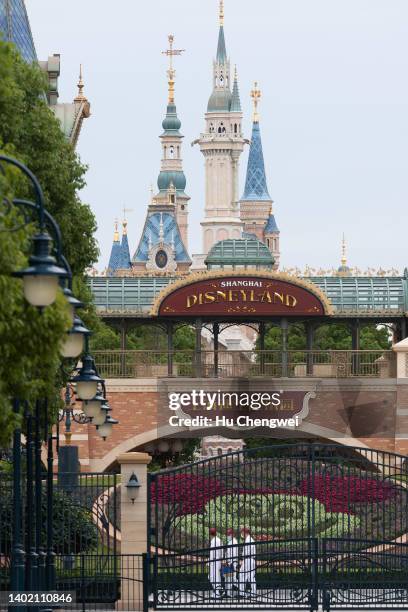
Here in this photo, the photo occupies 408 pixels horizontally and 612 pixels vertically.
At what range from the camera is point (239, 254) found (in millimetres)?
75562

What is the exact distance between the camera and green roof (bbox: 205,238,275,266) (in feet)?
247

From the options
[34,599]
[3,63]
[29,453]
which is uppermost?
[3,63]

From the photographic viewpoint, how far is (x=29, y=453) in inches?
1108

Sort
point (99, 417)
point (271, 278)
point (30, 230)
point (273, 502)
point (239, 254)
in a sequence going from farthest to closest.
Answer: point (239, 254)
point (271, 278)
point (273, 502)
point (99, 417)
point (30, 230)

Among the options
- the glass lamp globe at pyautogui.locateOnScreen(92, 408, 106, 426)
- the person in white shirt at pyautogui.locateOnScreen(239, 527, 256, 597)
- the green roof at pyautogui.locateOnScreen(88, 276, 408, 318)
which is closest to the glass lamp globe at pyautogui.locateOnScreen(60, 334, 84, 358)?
the glass lamp globe at pyautogui.locateOnScreen(92, 408, 106, 426)

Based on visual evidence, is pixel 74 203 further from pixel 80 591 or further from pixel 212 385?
pixel 212 385

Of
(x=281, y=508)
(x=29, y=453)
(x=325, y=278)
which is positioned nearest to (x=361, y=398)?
(x=325, y=278)

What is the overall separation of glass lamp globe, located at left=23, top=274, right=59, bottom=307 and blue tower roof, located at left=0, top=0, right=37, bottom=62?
30.0 metres

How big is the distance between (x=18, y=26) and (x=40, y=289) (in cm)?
3394

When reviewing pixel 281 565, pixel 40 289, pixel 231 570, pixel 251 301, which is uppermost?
pixel 251 301

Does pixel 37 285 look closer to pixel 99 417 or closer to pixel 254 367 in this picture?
pixel 99 417

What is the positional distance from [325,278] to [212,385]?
5872mm

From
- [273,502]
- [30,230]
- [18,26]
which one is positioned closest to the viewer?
[30,230]

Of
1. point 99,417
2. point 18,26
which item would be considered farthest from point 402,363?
point 99,417
